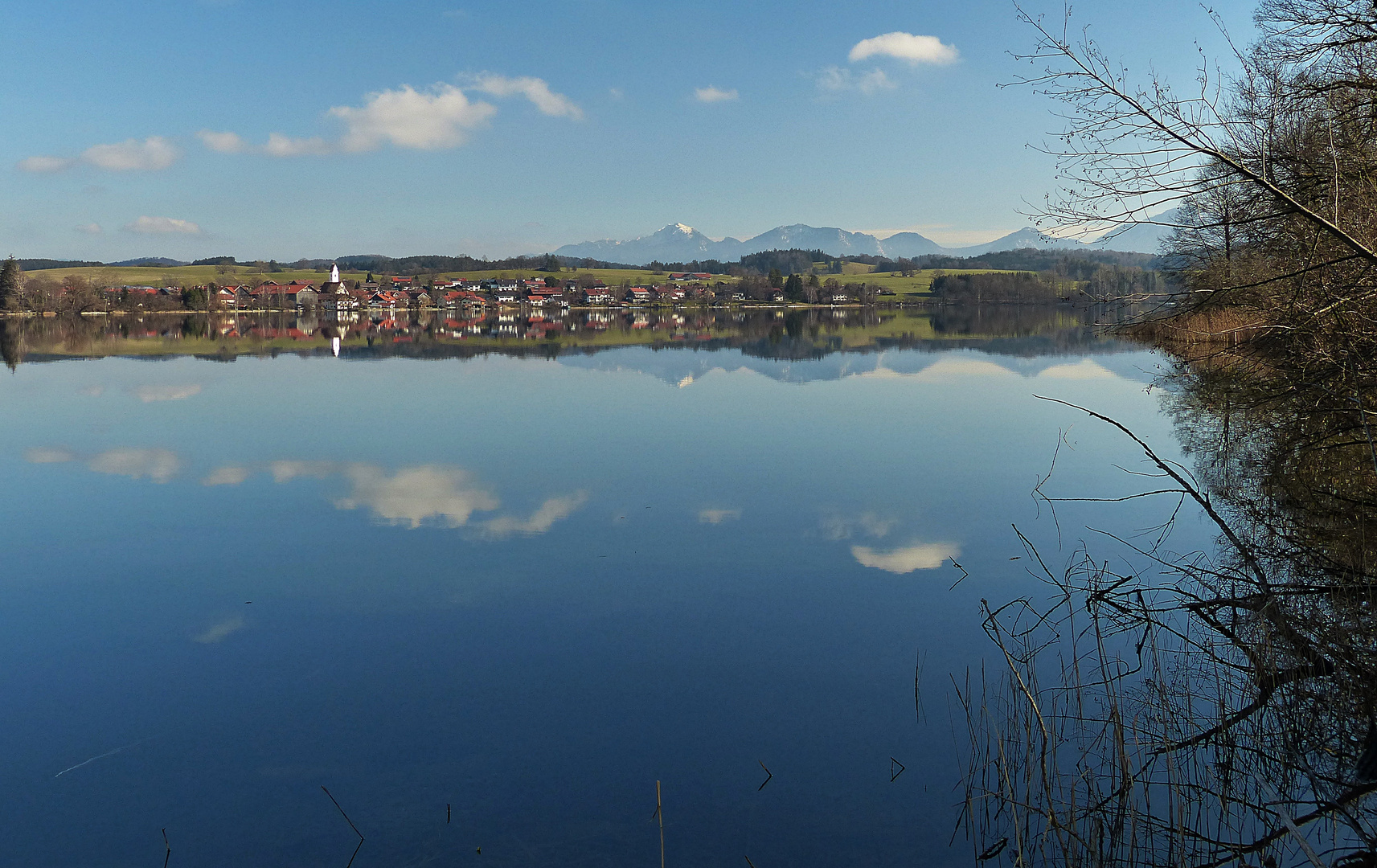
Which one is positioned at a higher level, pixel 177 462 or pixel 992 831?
pixel 177 462

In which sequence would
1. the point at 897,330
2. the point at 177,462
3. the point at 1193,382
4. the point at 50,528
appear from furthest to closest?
the point at 897,330
the point at 1193,382
the point at 177,462
the point at 50,528

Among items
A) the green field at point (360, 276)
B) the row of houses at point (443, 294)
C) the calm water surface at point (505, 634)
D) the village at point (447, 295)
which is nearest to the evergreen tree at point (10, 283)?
the village at point (447, 295)

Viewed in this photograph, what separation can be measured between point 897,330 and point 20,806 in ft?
143

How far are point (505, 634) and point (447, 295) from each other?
320ft

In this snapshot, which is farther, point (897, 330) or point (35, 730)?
point (897, 330)

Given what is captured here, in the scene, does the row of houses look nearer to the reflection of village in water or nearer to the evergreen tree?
the evergreen tree

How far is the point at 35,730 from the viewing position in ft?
15.0

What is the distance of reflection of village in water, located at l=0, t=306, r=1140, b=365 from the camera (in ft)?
105

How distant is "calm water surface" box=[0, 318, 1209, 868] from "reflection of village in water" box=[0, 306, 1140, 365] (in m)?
16.8

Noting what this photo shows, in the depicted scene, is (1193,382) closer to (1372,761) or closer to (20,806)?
(1372,761)

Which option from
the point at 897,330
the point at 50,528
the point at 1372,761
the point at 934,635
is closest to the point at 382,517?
the point at 50,528

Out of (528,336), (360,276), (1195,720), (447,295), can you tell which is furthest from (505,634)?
(360,276)

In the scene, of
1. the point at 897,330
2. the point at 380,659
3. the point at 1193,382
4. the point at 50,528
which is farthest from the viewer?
the point at 897,330

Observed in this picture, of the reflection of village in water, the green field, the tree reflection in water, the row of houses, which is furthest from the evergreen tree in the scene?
Result: the tree reflection in water
